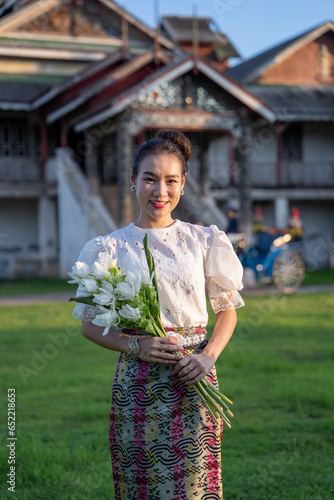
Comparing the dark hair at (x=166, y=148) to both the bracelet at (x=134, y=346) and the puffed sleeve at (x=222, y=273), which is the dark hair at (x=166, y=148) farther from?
the bracelet at (x=134, y=346)

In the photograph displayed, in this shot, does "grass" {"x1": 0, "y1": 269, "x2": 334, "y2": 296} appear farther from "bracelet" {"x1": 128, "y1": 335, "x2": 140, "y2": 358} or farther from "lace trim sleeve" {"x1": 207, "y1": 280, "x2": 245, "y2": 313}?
"bracelet" {"x1": 128, "y1": 335, "x2": 140, "y2": 358}

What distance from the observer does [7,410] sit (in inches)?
249

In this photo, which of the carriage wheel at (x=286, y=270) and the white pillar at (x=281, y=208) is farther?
the white pillar at (x=281, y=208)

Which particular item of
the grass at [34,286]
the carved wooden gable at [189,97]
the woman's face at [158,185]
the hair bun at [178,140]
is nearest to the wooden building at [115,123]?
the carved wooden gable at [189,97]

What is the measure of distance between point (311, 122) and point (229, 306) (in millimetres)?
22621

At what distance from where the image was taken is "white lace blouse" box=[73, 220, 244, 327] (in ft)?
9.97

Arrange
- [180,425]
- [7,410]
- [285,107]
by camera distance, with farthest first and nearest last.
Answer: [285,107] → [7,410] → [180,425]

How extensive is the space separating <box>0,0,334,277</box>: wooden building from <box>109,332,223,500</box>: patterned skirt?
1448 cm

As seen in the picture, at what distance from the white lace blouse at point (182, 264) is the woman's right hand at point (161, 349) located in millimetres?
189

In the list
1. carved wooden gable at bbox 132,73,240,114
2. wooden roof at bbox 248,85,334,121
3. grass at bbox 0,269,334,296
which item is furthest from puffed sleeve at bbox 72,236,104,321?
wooden roof at bbox 248,85,334,121

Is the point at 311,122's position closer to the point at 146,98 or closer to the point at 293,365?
the point at 146,98

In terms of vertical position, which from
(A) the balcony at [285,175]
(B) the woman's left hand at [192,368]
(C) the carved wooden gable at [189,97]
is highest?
(C) the carved wooden gable at [189,97]

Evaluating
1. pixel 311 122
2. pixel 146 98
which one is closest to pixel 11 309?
pixel 146 98

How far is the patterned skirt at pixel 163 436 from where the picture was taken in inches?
117
